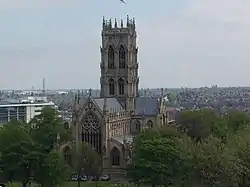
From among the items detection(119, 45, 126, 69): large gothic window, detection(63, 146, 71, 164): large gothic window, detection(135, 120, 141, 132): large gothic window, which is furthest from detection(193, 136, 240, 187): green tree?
detection(119, 45, 126, 69): large gothic window

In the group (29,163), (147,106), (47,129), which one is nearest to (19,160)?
(29,163)

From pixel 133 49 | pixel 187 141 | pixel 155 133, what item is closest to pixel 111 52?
pixel 133 49

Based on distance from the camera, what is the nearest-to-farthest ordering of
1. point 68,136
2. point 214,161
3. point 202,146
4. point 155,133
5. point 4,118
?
point 214,161
point 202,146
point 155,133
point 68,136
point 4,118

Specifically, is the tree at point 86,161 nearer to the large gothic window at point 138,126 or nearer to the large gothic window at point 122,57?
the large gothic window at point 138,126

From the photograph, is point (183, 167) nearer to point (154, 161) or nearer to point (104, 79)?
point (154, 161)

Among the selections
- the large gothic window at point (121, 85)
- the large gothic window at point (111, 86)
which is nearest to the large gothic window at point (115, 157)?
the large gothic window at point (121, 85)

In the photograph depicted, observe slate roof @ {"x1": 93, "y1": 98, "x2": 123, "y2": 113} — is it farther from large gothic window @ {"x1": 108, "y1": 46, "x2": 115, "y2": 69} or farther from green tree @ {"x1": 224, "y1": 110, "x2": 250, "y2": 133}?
green tree @ {"x1": 224, "y1": 110, "x2": 250, "y2": 133}

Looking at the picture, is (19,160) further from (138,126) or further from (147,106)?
(147,106)
